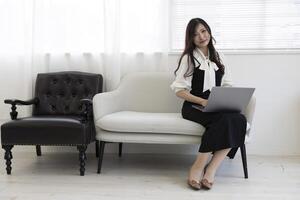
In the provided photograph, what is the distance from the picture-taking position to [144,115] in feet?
10.1

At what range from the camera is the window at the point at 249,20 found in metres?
3.44

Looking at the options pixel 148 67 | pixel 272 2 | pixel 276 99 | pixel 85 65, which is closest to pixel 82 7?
pixel 85 65

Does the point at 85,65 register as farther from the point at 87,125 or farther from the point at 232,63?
the point at 232,63

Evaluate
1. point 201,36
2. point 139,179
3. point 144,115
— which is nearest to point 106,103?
point 144,115

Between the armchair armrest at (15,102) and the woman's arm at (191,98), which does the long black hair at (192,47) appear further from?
the armchair armrest at (15,102)

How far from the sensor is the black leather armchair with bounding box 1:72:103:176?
2.86 meters

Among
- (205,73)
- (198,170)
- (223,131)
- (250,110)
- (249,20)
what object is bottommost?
(198,170)

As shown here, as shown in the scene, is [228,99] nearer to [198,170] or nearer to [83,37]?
[198,170]

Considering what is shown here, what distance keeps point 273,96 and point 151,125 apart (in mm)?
1327

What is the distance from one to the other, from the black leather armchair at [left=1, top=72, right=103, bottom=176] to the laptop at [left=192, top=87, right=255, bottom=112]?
36.9 inches

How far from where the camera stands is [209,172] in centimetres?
264

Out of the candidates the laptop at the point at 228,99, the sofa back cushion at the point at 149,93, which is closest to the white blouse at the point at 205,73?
the laptop at the point at 228,99

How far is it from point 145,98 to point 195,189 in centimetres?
112

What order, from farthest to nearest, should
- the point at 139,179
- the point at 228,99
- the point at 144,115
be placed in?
the point at 144,115, the point at 139,179, the point at 228,99
